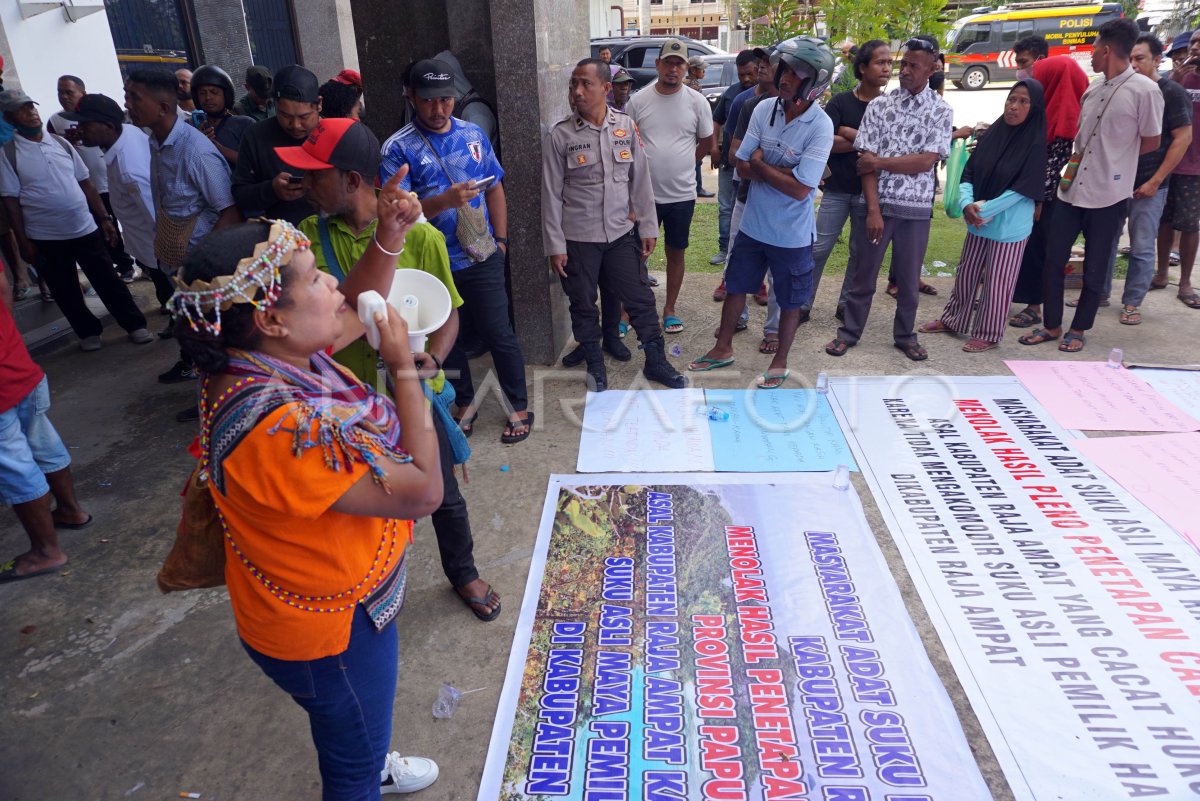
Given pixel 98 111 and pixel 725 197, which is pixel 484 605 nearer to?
pixel 98 111

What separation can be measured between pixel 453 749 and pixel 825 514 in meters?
1.79

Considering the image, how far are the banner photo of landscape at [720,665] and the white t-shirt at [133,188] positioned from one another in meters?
3.54

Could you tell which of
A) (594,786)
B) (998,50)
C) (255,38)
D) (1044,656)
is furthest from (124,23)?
(998,50)

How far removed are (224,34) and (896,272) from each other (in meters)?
8.84

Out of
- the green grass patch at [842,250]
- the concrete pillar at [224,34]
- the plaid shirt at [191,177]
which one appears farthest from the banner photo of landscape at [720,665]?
the concrete pillar at [224,34]

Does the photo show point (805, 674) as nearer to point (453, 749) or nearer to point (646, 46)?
point (453, 749)

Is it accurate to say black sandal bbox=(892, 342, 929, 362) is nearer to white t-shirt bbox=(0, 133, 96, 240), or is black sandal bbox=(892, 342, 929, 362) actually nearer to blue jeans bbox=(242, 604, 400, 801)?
blue jeans bbox=(242, 604, 400, 801)

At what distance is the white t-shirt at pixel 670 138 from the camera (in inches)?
195

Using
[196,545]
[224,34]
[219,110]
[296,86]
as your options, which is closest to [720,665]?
[196,545]

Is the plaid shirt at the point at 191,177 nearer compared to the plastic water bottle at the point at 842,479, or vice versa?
the plastic water bottle at the point at 842,479

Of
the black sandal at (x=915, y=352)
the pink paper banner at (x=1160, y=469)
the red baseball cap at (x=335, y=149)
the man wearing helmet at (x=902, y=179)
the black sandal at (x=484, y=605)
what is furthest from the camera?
the black sandal at (x=915, y=352)

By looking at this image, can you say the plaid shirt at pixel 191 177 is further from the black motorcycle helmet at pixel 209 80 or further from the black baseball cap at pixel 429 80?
the black baseball cap at pixel 429 80

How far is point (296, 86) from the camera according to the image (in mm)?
3352

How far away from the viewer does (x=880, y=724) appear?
2.18 meters
